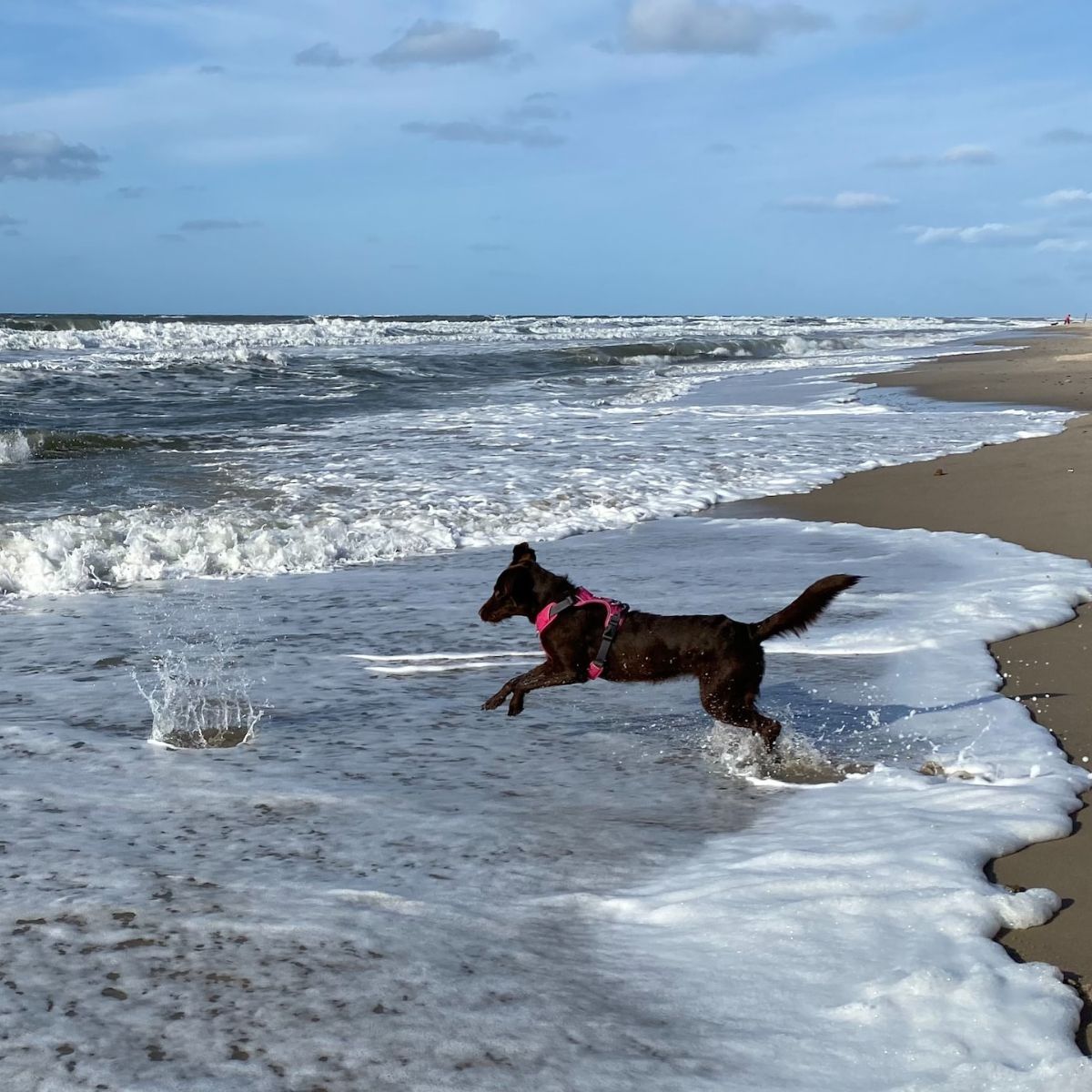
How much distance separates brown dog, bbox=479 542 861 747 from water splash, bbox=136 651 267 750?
3.51 feet

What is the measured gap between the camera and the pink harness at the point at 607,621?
16.3ft

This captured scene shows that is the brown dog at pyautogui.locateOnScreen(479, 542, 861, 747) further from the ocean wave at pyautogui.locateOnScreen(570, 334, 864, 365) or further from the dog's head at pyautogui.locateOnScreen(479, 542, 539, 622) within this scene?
the ocean wave at pyautogui.locateOnScreen(570, 334, 864, 365)

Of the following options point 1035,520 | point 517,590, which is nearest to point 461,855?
point 517,590

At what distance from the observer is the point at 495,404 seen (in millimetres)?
21641

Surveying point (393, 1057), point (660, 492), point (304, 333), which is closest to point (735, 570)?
point (660, 492)

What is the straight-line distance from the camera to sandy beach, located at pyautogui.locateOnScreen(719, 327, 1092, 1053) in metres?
3.20

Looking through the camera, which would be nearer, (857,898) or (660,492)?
(857,898)

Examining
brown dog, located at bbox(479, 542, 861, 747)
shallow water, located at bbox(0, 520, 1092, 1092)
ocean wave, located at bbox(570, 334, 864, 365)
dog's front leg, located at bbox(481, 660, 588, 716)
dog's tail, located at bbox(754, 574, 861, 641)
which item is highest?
ocean wave, located at bbox(570, 334, 864, 365)

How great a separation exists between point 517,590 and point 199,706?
147cm

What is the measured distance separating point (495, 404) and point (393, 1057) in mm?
19484

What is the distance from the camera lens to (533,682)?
4988mm

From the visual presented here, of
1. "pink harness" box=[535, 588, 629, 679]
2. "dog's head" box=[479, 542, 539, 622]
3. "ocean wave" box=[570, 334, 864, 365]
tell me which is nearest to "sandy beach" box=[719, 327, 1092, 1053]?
"pink harness" box=[535, 588, 629, 679]

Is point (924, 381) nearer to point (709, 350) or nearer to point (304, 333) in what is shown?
point (709, 350)

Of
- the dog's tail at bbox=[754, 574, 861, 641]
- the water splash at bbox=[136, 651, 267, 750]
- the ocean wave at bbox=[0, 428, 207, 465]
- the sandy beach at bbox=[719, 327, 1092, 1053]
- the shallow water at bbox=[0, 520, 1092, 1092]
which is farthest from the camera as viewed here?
the ocean wave at bbox=[0, 428, 207, 465]
